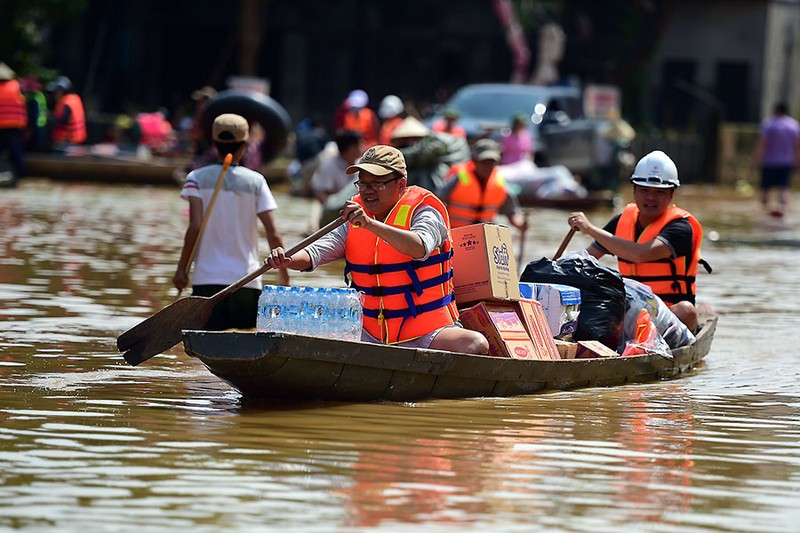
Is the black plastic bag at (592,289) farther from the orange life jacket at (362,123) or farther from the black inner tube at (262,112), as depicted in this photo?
the orange life jacket at (362,123)

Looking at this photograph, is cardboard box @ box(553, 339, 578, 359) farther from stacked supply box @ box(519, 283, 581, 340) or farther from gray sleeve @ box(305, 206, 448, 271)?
gray sleeve @ box(305, 206, 448, 271)

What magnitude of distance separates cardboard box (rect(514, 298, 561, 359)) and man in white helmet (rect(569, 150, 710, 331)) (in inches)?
34.9

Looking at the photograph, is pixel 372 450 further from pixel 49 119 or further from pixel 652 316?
pixel 49 119

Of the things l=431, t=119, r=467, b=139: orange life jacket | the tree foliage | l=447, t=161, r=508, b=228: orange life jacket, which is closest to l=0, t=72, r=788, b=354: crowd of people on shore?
l=447, t=161, r=508, b=228: orange life jacket

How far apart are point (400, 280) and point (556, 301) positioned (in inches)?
68.4

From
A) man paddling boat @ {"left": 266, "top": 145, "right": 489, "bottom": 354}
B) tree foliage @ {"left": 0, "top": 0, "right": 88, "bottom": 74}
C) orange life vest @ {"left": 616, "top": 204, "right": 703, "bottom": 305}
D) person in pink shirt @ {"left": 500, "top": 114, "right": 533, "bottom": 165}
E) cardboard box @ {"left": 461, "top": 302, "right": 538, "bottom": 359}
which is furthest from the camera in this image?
tree foliage @ {"left": 0, "top": 0, "right": 88, "bottom": 74}

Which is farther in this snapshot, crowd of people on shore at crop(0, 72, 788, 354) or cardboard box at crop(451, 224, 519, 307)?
cardboard box at crop(451, 224, 519, 307)

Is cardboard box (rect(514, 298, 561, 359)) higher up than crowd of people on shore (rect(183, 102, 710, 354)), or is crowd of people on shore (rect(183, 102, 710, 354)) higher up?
crowd of people on shore (rect(183, 102, 710, 354))

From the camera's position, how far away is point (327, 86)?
41.1 m

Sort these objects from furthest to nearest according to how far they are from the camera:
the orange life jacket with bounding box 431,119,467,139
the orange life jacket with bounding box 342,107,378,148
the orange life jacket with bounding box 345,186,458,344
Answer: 1. the orange life jacket with bounding box 342,107,378,148
2. the orange life jacket with bounding box 431,119,467,139
3. the orange life jacket with bounding box 345,186,458,344

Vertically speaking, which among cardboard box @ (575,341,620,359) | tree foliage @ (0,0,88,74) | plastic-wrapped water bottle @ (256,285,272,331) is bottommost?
cardboard box @ (575,341,620,359)

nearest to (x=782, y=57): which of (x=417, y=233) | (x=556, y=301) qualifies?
(x=556, y=301)

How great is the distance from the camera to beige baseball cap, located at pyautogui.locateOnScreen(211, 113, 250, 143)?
10.3 meters

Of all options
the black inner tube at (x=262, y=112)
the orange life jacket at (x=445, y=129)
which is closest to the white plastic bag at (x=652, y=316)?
the orange life jacket at (x=445, y=129)
